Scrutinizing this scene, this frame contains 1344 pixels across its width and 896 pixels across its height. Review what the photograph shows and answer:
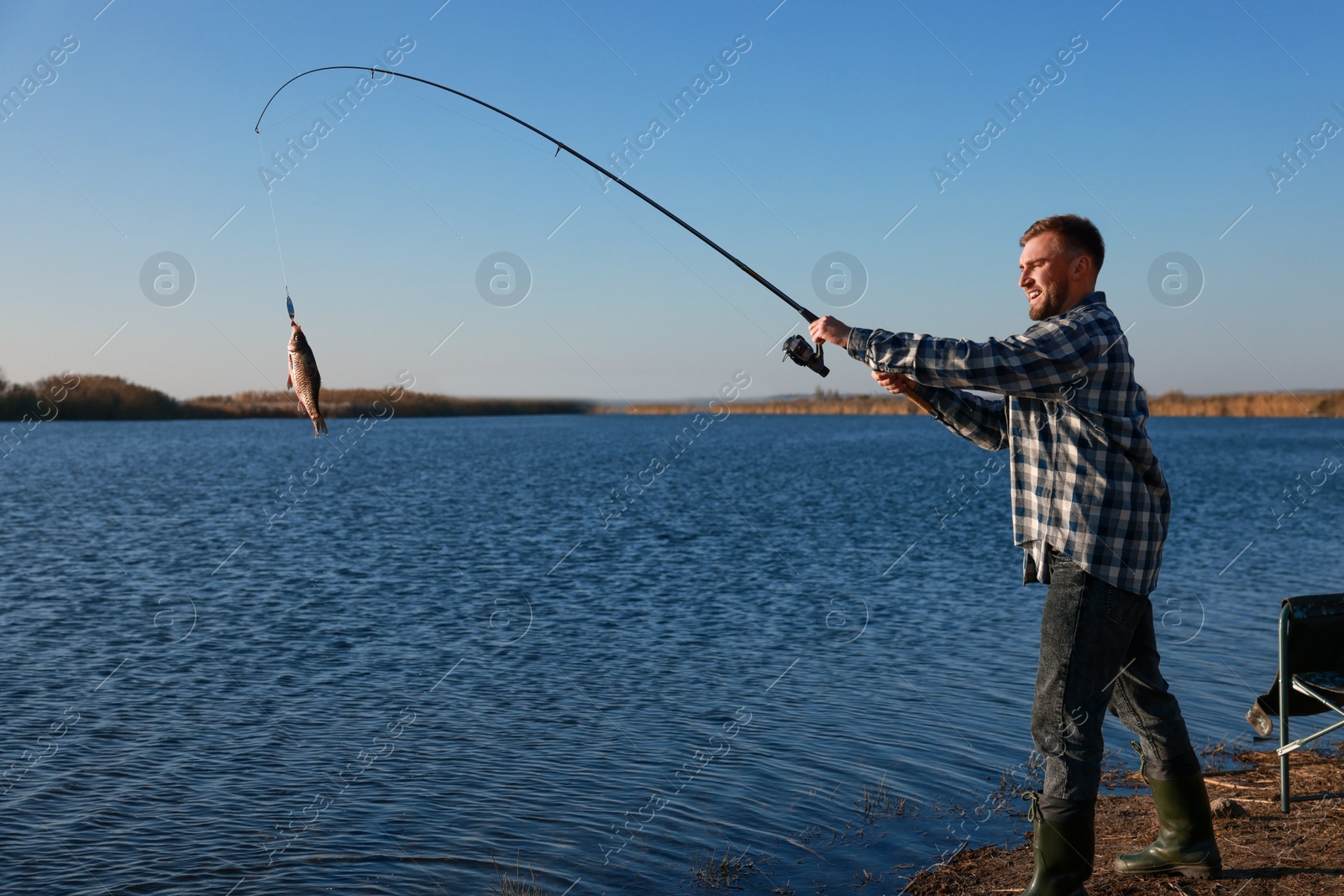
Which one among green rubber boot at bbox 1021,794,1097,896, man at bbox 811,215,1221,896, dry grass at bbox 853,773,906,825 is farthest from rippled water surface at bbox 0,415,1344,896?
man at bbox 811,215,1221,896

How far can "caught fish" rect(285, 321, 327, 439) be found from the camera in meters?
5.16

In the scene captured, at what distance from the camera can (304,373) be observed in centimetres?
519

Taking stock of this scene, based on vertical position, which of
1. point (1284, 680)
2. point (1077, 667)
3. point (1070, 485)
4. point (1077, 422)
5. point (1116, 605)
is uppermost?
point (1077, 422)

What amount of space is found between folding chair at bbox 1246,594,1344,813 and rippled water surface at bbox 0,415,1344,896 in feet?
5.73

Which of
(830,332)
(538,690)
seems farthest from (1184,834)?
(538,690)

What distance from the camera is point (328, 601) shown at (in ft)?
48.2

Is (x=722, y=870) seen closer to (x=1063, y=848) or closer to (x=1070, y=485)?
(x=1063, y=848)

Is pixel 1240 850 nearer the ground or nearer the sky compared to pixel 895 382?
nearer the ground

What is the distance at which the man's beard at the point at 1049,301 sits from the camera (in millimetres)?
3670

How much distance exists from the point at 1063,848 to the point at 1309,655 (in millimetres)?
1930

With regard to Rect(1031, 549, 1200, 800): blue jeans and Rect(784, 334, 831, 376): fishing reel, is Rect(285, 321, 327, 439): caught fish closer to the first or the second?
Rect(784, 334, 831, 376): fishing reel

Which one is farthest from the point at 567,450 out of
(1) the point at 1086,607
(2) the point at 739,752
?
(1) the point at 1086,607

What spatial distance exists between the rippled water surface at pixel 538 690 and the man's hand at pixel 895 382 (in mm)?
2604

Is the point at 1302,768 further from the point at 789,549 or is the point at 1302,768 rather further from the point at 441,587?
the point at 789,549
